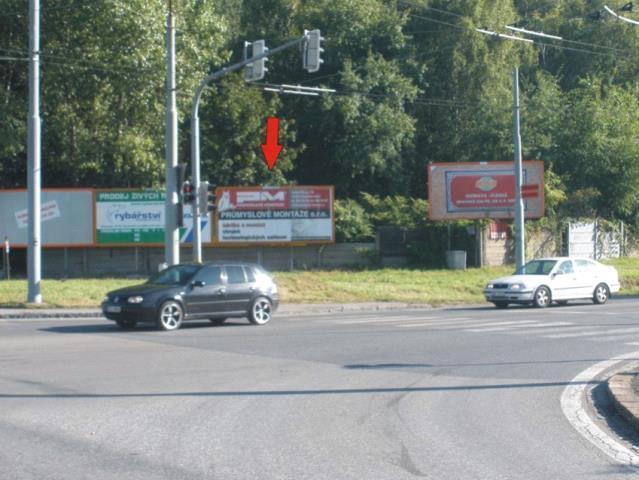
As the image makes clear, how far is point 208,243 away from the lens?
39.5m

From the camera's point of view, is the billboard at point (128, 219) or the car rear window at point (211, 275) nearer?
the car rear window at point (211, 275)

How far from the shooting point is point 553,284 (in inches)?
1183

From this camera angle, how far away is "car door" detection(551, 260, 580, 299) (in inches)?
1188

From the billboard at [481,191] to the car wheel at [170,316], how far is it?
20923 mm

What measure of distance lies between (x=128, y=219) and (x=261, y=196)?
17.3 feet

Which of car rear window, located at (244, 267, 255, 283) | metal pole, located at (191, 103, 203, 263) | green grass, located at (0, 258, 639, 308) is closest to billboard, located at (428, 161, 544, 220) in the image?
green grass, located at (0, 258, 639, 308)

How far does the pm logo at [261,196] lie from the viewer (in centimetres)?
3941

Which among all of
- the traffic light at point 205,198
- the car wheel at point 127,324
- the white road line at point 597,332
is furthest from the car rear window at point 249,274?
the white road line at point 597,332

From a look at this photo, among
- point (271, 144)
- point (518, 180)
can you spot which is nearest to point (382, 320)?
point (518, 180)

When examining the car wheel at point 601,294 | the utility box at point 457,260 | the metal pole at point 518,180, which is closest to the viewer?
the car wheel at point 601,294

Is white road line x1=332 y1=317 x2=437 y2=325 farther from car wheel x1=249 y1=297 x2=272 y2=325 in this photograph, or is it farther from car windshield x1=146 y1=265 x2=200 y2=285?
car windshield x1=146 y1=265 x2=200 y2=285

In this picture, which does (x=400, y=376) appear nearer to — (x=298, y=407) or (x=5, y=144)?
(x=298, y=407)

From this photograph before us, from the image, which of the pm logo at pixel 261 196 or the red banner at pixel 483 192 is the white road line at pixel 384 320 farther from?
the red banner at pixel 483 192

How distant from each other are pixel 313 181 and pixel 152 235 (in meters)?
14.6
